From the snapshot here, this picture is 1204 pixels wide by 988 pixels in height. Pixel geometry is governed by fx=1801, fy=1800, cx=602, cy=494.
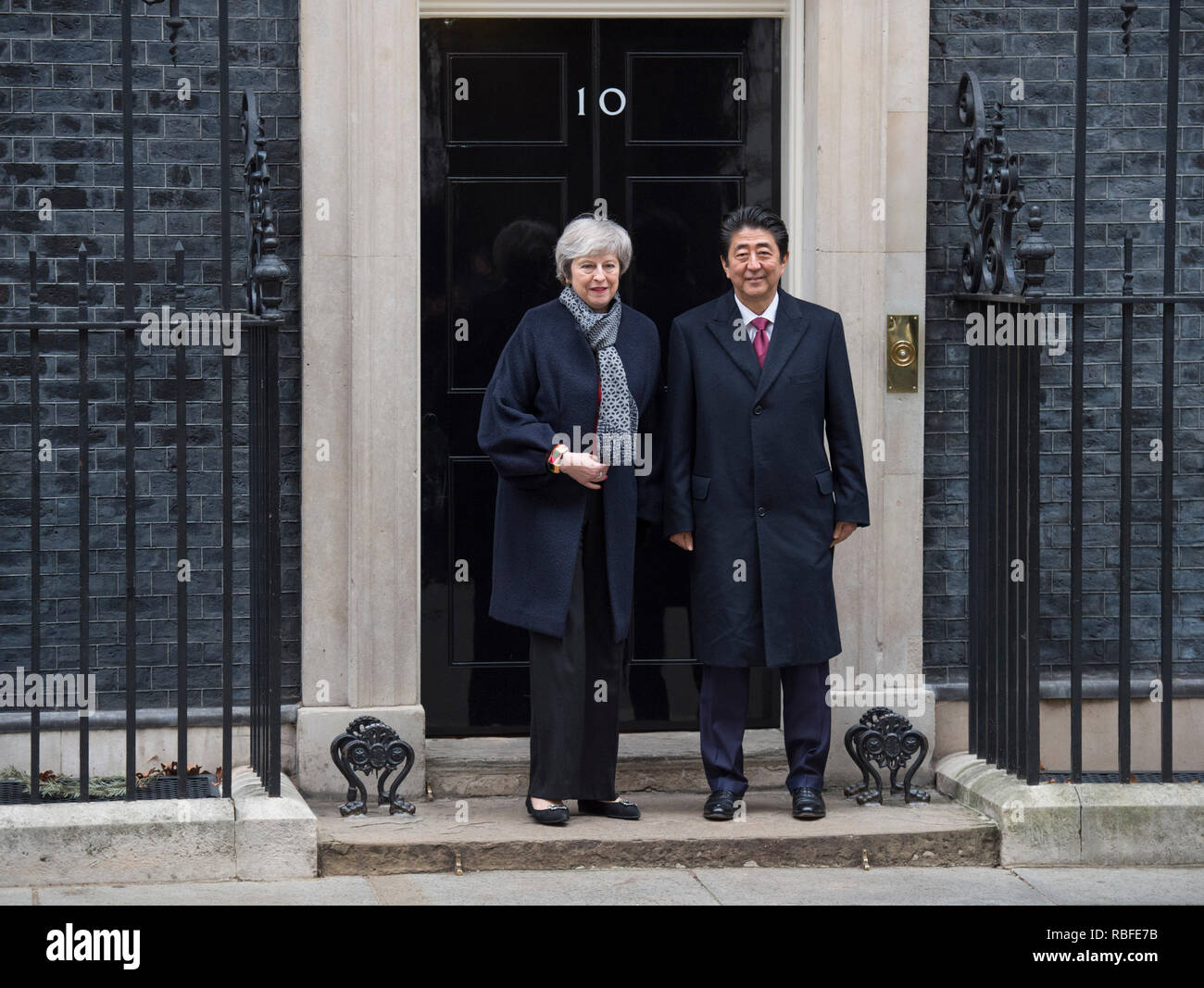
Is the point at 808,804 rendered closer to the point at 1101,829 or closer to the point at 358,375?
the point at 1101,829

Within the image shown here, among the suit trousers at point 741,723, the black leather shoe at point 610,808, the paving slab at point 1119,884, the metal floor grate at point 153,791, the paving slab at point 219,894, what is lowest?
the paving slab at point 1119,884

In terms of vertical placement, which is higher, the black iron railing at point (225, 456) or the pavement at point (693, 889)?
the black iron railing at point (225, 456)

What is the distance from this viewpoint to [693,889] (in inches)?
222

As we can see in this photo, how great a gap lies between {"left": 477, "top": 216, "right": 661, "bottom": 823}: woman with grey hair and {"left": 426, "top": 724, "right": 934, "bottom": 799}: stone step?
560mm

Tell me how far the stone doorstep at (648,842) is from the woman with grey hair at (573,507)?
0.15 m

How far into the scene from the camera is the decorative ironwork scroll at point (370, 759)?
20.4ft

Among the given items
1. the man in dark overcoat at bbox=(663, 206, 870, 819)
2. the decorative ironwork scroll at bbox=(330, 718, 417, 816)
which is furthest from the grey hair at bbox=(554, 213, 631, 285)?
the decorative ironwork scroll at bbox=(330, 718, 417, 816)

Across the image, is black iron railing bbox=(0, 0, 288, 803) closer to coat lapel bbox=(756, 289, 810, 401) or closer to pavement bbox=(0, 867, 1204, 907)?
pavement bbox=(0, 867, 1204, 907)

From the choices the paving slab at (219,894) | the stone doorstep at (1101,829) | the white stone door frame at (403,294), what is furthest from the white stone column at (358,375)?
the stone doorstep at (1101,829)

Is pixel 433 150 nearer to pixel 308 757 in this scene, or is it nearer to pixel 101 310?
pixel 101 310

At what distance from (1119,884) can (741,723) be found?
134cm

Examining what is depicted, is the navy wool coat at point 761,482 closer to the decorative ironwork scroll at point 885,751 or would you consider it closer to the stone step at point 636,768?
the decorative ironwork scroll at point 885,751

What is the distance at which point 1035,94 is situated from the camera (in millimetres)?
6848

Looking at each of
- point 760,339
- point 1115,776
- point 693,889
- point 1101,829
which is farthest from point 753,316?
point 1115,776
